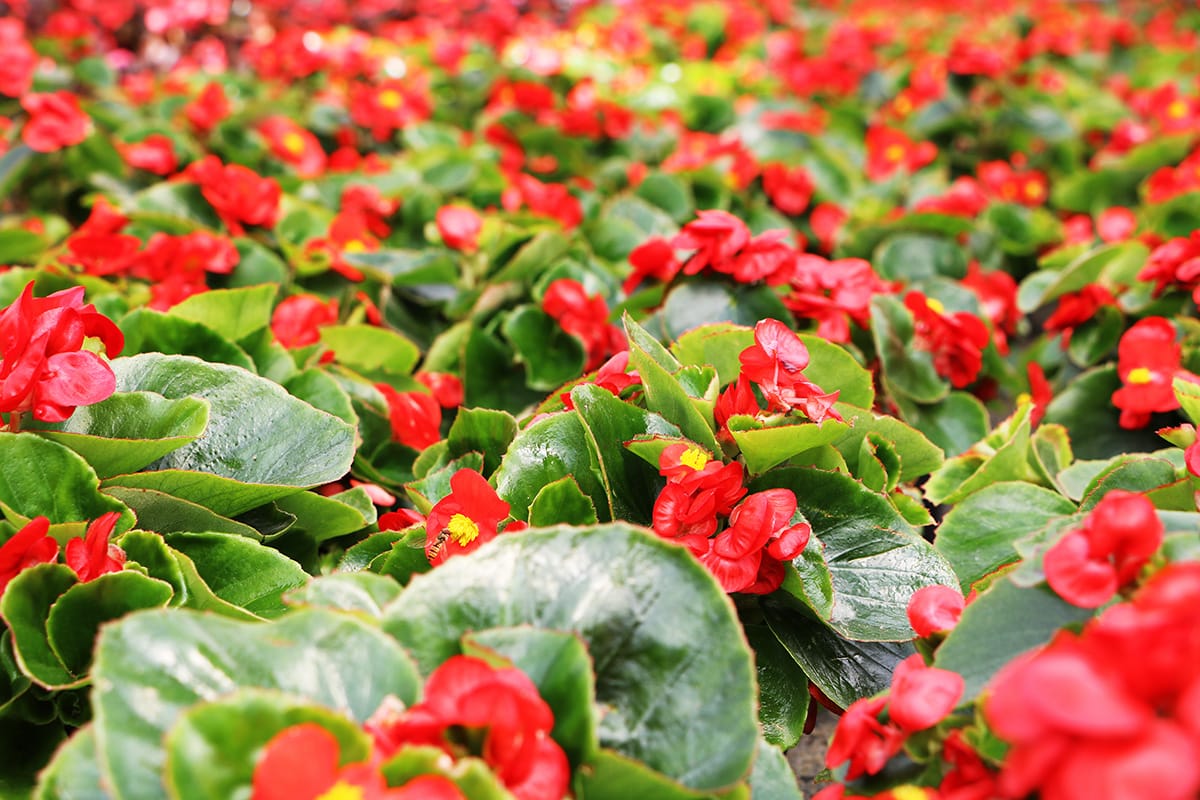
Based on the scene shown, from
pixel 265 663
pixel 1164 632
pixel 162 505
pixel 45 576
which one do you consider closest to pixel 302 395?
pixel 162 505

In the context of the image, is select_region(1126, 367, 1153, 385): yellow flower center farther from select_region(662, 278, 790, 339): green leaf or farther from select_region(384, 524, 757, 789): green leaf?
select_region(384, 524, 757, 789): green leaf

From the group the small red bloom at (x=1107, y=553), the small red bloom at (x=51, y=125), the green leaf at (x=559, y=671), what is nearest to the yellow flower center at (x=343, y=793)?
the green leaf at (x=559, y=671)

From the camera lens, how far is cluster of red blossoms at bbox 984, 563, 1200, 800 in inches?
15.5

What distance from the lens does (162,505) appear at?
823 mm

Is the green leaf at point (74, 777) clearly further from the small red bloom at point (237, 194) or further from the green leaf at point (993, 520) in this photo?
the small red bloom at point (237, 194)

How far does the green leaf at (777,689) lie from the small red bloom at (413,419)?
1.47 feet

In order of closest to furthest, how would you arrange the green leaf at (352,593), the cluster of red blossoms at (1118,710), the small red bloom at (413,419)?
the cluster of red blossoms at (1118,710) → the green leaf at (352,593) → the small red bloom at (413,419)

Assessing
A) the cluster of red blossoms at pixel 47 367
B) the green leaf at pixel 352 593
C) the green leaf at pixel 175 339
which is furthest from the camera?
the green leaf at pixel 175 339

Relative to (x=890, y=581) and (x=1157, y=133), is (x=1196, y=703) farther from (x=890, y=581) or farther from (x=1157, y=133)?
(x=1157, y=133)

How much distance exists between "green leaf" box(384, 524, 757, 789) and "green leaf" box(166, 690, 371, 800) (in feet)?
0.34

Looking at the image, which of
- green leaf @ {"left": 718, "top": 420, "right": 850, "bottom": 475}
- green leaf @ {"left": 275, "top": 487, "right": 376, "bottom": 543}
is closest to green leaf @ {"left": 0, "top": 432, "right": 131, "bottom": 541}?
green leaf @ {"left": 275, "top": 487, "right": 376, "bottom": 543}

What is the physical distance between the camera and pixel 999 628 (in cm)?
62

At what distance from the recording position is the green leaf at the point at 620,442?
0.81 meters

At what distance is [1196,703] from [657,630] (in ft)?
0.95
